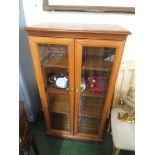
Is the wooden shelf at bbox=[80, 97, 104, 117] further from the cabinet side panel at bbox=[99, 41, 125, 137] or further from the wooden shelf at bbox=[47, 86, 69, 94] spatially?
the wooden shelf at bbox=[47, 86, 69, 94]

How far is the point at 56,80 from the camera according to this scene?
1449mm

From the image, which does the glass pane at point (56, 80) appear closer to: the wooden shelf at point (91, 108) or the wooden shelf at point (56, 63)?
the wooden shelf at point (56, 63)

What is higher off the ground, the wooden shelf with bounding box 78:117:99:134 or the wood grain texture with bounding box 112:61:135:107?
the wood grain texture with bounding box 112:61:135:107

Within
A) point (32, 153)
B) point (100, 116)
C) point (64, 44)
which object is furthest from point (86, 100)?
point (32, 153)

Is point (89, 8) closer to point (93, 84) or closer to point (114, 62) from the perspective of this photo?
point (114, 62)

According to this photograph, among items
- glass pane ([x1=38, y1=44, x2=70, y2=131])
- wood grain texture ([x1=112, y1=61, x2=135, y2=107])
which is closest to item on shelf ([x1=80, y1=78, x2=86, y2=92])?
glass pane ([x1=38, y1=44, x2=70, y2=131])

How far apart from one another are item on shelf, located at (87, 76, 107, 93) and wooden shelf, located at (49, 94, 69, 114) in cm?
32

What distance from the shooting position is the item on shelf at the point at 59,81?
4.68ft

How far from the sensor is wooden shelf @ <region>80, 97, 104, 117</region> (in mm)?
1582

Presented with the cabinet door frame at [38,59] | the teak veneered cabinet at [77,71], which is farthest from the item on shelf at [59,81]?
the cabinet door frame at [38,59]

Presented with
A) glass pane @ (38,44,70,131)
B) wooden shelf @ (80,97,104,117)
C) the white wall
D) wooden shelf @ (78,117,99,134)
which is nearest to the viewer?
glass pane @ (38,44,70,131)

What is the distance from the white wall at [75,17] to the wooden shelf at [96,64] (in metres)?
0.37

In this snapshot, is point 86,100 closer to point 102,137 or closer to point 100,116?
point 100,116
